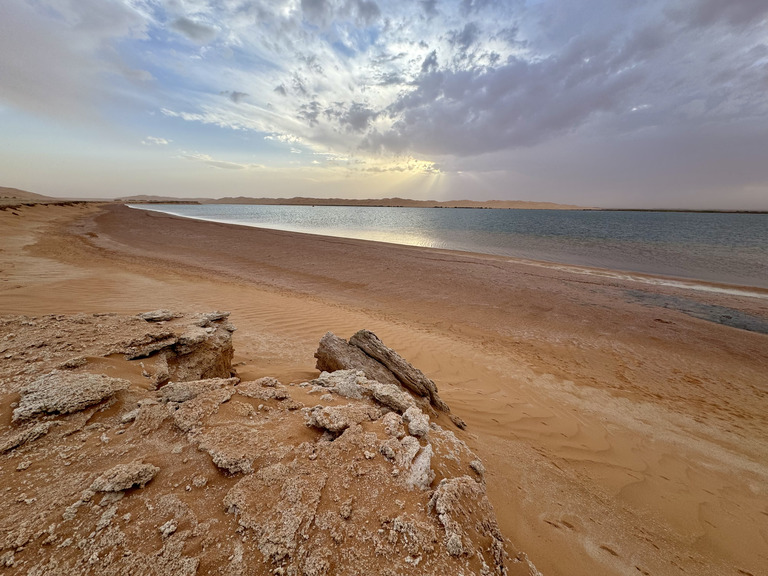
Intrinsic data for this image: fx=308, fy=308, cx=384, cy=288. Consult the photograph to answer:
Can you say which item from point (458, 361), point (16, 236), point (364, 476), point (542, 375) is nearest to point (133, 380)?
point (364, 476)

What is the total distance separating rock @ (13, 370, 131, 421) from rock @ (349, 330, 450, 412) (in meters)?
2.87

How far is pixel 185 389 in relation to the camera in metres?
3.09

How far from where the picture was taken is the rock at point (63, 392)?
2.56 m

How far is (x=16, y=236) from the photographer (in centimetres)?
1869

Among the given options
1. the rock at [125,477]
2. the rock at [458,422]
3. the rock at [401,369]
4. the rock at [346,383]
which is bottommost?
the rock at [458,422]

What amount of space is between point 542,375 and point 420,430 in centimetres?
500

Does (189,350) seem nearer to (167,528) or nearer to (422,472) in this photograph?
(167,528)

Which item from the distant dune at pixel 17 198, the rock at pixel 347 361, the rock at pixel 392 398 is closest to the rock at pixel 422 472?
the rock at pixel 392 398

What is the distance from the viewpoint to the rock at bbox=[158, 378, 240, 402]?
9.75ft

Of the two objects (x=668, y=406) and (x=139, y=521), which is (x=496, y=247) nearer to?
(x=668, y=406)

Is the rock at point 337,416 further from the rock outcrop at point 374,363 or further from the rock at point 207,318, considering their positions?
the rock at point 207,318

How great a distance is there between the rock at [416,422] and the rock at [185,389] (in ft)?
6.40

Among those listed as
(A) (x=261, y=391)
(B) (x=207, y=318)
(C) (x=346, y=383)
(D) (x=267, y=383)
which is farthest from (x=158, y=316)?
(C) (x=346, y=383)

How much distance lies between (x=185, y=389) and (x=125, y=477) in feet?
3.68
